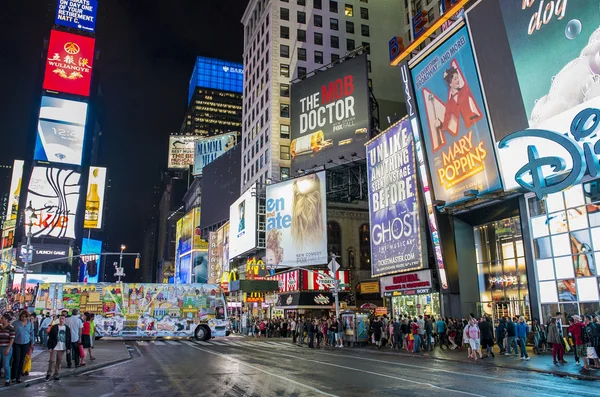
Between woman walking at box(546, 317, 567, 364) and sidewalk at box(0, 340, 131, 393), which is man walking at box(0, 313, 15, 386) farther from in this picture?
woman walking at box(546, 317, 567, 364)

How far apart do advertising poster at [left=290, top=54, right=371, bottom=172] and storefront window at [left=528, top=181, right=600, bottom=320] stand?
24258 millimetres

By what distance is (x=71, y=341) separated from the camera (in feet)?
57.4

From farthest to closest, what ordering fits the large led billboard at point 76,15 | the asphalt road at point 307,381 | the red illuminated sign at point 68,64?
the large led billboard at point 76,15 → the red illuminated sign at point 68,64 → the asphalt road at point 307,381

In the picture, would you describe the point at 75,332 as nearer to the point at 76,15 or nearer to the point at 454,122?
the point at 454,122

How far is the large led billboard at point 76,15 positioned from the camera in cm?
10763

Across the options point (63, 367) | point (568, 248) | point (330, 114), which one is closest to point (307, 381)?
point (63, 367)

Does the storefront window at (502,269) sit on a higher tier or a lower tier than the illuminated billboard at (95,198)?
lower

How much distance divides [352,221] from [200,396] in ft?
150

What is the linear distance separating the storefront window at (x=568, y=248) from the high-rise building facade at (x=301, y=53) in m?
37.3

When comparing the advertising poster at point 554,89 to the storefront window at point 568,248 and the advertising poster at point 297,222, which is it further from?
the advertising poster at point 297,222

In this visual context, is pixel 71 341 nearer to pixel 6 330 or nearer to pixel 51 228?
pixel 6 330

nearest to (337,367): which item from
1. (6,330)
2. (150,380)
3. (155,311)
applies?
(150,380)

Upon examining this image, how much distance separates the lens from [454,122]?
3009 centimetres

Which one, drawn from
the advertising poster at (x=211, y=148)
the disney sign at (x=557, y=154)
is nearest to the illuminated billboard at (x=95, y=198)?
the advertising poster at (x=211, y=148)
